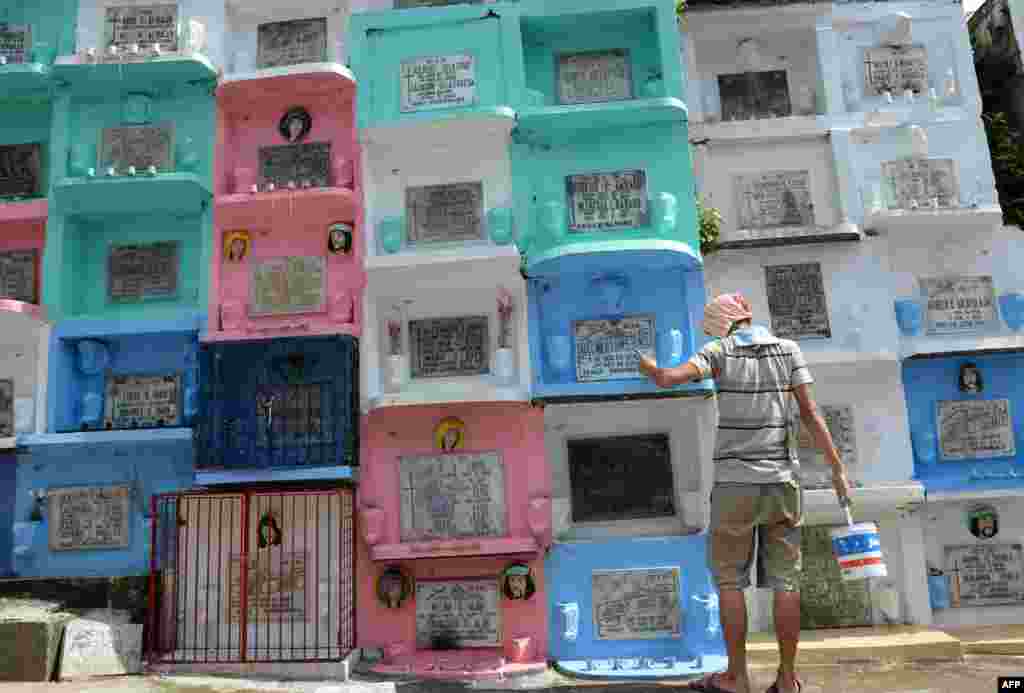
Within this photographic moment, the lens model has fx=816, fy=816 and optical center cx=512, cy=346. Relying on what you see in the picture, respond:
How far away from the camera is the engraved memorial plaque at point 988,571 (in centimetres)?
991

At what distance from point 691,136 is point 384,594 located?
7.01m

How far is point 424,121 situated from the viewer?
9.75 meters

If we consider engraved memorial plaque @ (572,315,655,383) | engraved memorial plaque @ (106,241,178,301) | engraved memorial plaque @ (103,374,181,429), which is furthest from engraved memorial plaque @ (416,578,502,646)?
engraved memorial plaque @ (106,241,178,301)

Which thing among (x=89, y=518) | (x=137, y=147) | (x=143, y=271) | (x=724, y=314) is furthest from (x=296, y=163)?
(x=724, y=314)

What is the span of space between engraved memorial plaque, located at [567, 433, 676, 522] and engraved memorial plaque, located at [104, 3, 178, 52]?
25.3 ft

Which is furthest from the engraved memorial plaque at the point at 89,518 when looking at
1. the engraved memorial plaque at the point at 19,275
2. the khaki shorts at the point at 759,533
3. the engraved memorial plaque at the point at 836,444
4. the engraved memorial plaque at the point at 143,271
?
the engraved memorial plaque at the point at 836,444

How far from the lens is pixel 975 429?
1030 cm

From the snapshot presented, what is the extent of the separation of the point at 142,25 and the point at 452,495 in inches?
301

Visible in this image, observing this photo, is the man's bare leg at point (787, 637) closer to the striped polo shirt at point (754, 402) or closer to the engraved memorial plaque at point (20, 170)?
the striped polo shirt at point (754, 402)

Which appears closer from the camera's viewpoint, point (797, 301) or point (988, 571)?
point (988, 571)

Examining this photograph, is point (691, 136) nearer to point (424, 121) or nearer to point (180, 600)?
point (424, 121)

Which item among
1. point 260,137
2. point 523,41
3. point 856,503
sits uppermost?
point 523,41

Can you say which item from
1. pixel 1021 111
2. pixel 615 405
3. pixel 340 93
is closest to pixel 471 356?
pixel 615 405

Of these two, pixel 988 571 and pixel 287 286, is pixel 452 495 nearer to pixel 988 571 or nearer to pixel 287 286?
pixel 287 286
